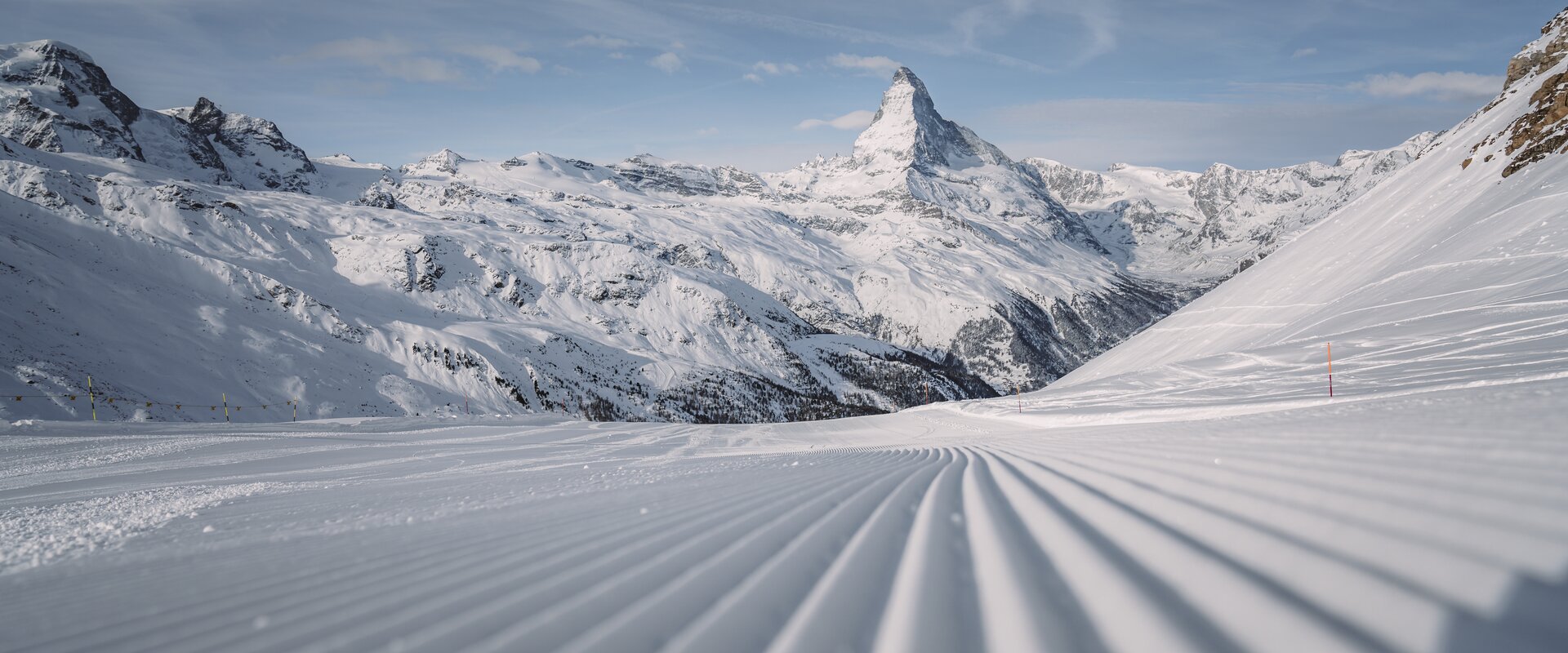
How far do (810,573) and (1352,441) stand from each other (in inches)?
191

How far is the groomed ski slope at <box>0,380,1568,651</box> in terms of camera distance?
1.98 meters

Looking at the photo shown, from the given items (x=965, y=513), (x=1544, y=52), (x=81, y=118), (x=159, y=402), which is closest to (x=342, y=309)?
(x=159, y=402)

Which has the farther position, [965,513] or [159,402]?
[159,402]

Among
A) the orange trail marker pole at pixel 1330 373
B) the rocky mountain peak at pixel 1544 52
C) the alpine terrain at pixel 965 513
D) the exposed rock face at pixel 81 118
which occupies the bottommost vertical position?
the alpine terrain at pixel 965 513

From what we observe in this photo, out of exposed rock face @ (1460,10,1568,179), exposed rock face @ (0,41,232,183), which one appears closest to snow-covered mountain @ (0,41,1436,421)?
exposed rock face @ (0,41,232,183)

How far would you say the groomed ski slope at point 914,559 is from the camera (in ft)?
6.49

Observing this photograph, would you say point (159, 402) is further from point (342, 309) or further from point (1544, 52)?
point (1544, 52)

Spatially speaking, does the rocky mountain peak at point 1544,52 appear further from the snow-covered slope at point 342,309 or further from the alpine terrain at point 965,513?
the snow-covered slope at point 342,309

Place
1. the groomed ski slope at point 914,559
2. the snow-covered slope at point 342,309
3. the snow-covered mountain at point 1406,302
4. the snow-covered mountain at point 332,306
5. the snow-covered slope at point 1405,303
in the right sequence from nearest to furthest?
the groomed ski slope at point 914,559
the snow-covered mountain at point 1406,302
the snow-covered slope at point 1405,303
the snow-covered slope at point 342,309
the snow-covered mountain at point 332,306

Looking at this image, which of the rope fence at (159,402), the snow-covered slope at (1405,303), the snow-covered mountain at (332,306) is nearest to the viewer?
the snow-covered slope at (1405,303)

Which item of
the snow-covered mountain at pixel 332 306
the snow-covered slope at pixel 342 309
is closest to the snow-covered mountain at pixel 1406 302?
the snow-covered mountain at pixel 332 306

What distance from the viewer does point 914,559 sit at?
3148 mm

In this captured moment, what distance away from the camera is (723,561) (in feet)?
10.9

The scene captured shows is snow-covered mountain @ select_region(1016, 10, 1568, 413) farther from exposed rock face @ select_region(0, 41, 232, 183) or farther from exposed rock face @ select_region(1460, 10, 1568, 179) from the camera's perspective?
exposed rock face @ select_region(0, 41, 232, 183)
